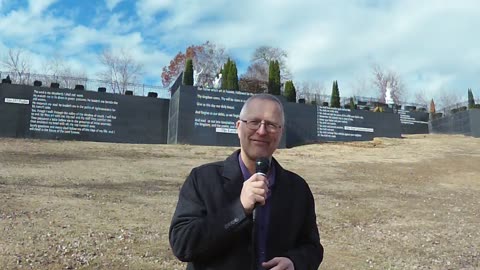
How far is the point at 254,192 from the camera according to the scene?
184 centimetres

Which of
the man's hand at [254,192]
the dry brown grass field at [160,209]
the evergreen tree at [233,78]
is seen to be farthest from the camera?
the evergreen tree at [233,78]

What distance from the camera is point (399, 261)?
263 inches

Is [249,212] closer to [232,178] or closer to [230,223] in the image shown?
[230,223]

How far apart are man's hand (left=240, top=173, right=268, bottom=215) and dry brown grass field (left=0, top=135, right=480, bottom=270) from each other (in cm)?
423

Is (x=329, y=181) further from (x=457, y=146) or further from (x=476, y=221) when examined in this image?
(x=457, y=146)

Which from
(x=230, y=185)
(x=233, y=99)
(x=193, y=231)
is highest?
(x=233, y=99)

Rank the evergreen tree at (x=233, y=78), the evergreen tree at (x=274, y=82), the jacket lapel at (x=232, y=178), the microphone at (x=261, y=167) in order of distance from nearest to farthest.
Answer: the microphone at (x=261, y=167) → the jacket lapel at (x=232, y=178) → the evergreen tree at (x=233, y=78) → the evergreen tree at (x=274, y=82)

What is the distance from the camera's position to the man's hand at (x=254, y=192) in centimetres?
182

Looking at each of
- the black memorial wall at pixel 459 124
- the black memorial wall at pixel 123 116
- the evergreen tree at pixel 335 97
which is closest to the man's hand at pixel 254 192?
the black memorial wall at pixel 123 116

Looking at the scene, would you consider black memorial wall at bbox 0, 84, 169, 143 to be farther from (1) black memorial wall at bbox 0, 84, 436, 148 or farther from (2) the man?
(2) the man

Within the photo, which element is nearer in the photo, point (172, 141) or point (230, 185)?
point (230, 185)

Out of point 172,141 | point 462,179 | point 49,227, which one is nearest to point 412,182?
point 462,179

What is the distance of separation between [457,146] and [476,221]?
21523 millimetres

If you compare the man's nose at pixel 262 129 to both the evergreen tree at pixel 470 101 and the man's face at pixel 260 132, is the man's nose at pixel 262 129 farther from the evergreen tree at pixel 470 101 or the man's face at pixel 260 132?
the evergreen tree at pixel 470 101
